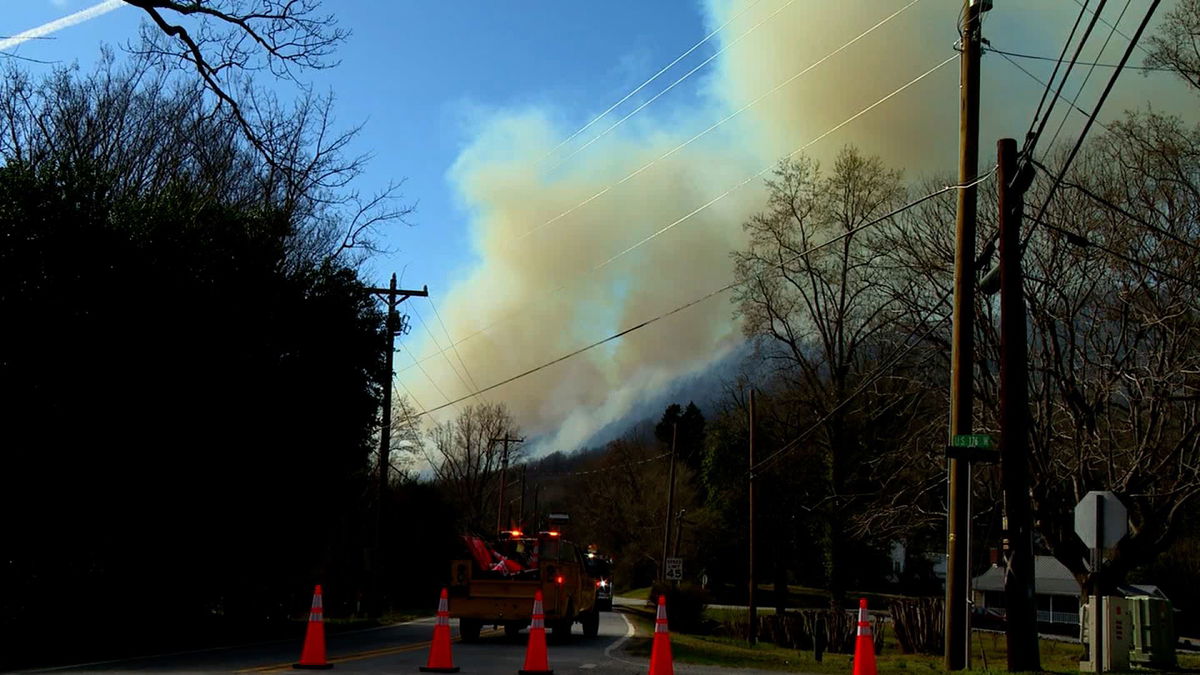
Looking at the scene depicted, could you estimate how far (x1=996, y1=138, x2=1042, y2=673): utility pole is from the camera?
17750 mm

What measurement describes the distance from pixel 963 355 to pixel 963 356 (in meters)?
0.02

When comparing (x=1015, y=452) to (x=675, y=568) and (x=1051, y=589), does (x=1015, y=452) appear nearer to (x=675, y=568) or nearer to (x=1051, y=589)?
(x=675, y=568)

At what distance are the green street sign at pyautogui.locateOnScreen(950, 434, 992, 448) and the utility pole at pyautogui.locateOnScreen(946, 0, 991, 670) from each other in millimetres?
390

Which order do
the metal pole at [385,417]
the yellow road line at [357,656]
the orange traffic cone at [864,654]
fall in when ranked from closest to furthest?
the orange traffic cone at [864,654]
the yellow road line at [357,656]
the metal pole at [385,417]

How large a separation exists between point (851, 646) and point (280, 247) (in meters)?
22.2

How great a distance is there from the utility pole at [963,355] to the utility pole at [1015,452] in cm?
56

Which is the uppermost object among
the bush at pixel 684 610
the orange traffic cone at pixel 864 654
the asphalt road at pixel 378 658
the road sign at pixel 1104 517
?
the road sign at pixel 1104 517

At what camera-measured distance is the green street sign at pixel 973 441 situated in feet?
57.4

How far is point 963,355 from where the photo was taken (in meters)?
18.9

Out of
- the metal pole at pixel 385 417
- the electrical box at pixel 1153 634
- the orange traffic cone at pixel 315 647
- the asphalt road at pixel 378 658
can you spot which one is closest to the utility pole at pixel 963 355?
the electrical box at pixel 1153 634

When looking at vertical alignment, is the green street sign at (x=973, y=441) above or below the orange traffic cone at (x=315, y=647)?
above

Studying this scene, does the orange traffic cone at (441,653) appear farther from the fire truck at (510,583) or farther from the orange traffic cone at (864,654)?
the fire truck at (510,583)

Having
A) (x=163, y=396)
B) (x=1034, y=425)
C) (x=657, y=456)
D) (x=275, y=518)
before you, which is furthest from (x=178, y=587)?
(x=657, y=456)

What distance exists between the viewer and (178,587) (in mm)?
24422
